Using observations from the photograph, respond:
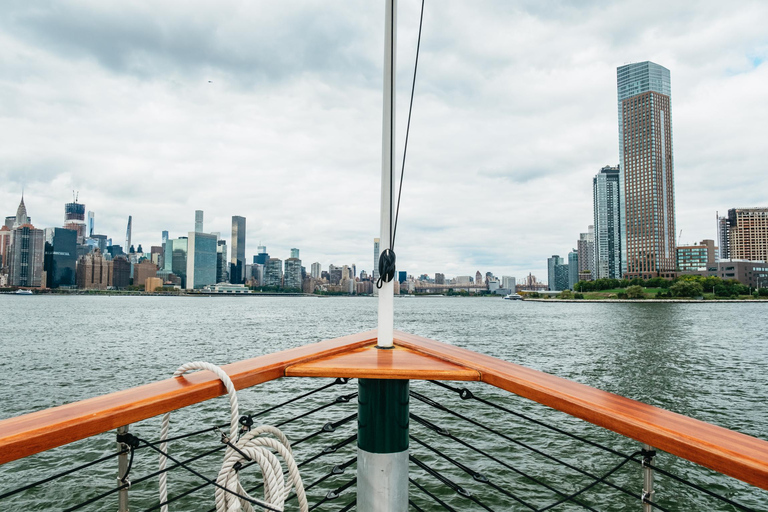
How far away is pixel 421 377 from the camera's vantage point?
1571mm

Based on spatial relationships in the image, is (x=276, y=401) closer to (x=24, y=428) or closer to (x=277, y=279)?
(x=24, y=428)

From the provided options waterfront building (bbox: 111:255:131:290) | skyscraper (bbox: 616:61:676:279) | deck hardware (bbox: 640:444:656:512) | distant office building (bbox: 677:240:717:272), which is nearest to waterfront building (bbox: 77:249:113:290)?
waterfront building (bbox: 111:255:131:290)

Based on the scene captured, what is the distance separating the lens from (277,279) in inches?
5876

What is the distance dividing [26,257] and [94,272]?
661 inches

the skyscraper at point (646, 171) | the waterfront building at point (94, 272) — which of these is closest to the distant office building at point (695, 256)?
the skyscraper at point (646, 171)

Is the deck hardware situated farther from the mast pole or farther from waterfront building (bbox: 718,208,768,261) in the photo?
waterfront building (bbox: 718,208,768,261)

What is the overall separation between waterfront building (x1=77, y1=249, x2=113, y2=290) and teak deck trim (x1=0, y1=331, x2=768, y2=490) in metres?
156

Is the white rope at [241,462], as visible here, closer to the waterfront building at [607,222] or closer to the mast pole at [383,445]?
the mast pole at [383,445]

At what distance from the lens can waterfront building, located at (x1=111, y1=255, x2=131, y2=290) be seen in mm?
→ 138000

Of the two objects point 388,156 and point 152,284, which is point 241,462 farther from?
point 152,284

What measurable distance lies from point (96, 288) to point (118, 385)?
480ft

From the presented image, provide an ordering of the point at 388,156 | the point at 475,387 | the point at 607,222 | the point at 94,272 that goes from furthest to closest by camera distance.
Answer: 1. the point at 607,222
2. the point at 94,272
3. the point at 475,387
4. the point at 388,156

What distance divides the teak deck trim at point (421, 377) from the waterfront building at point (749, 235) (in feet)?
590

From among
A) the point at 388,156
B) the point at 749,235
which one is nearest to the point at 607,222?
the point at 749,235
